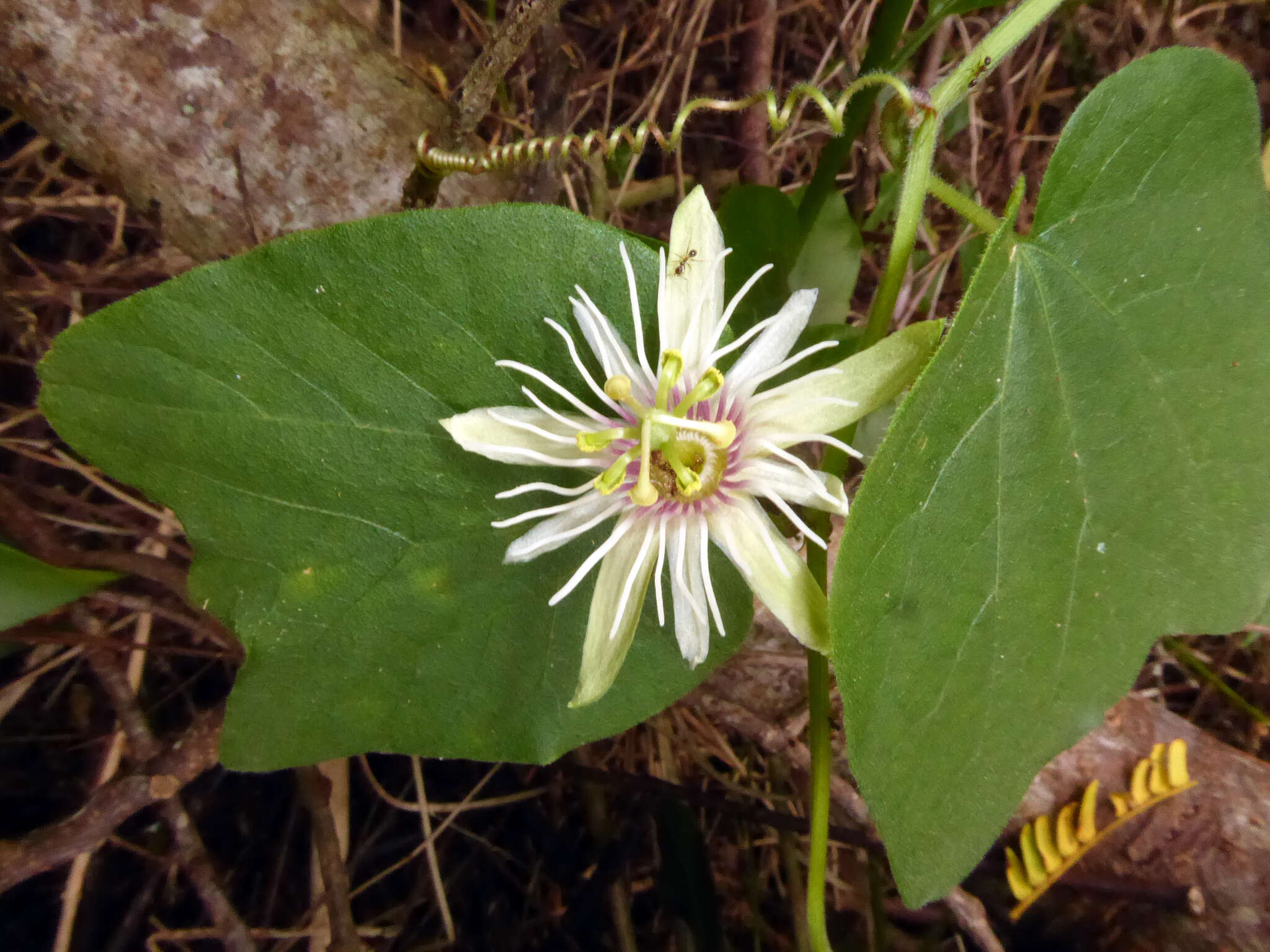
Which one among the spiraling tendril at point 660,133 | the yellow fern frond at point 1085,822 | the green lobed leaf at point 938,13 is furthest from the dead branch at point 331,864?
the green lobed leaf at point 938,13

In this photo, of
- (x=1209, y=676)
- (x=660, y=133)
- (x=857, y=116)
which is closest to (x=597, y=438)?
(x=660, y=133)

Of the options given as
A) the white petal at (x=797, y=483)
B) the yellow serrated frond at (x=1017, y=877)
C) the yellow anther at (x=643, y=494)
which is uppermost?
the white petal at (x=797, y=483)

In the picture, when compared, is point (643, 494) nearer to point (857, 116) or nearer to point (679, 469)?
point (679, 469)

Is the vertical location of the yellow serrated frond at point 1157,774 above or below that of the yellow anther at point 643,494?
below

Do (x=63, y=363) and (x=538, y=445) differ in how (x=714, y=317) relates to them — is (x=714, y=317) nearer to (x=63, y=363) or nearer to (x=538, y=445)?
(x=538, y=445)

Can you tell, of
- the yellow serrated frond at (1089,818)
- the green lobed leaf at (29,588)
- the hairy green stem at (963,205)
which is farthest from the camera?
the yellow serrated frond at (1089,818)

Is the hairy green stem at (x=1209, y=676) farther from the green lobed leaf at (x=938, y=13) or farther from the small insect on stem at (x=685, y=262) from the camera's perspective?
the small insect on stem at (x=685, y=262)

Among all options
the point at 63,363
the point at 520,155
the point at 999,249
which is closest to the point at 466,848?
the point at 63,363
